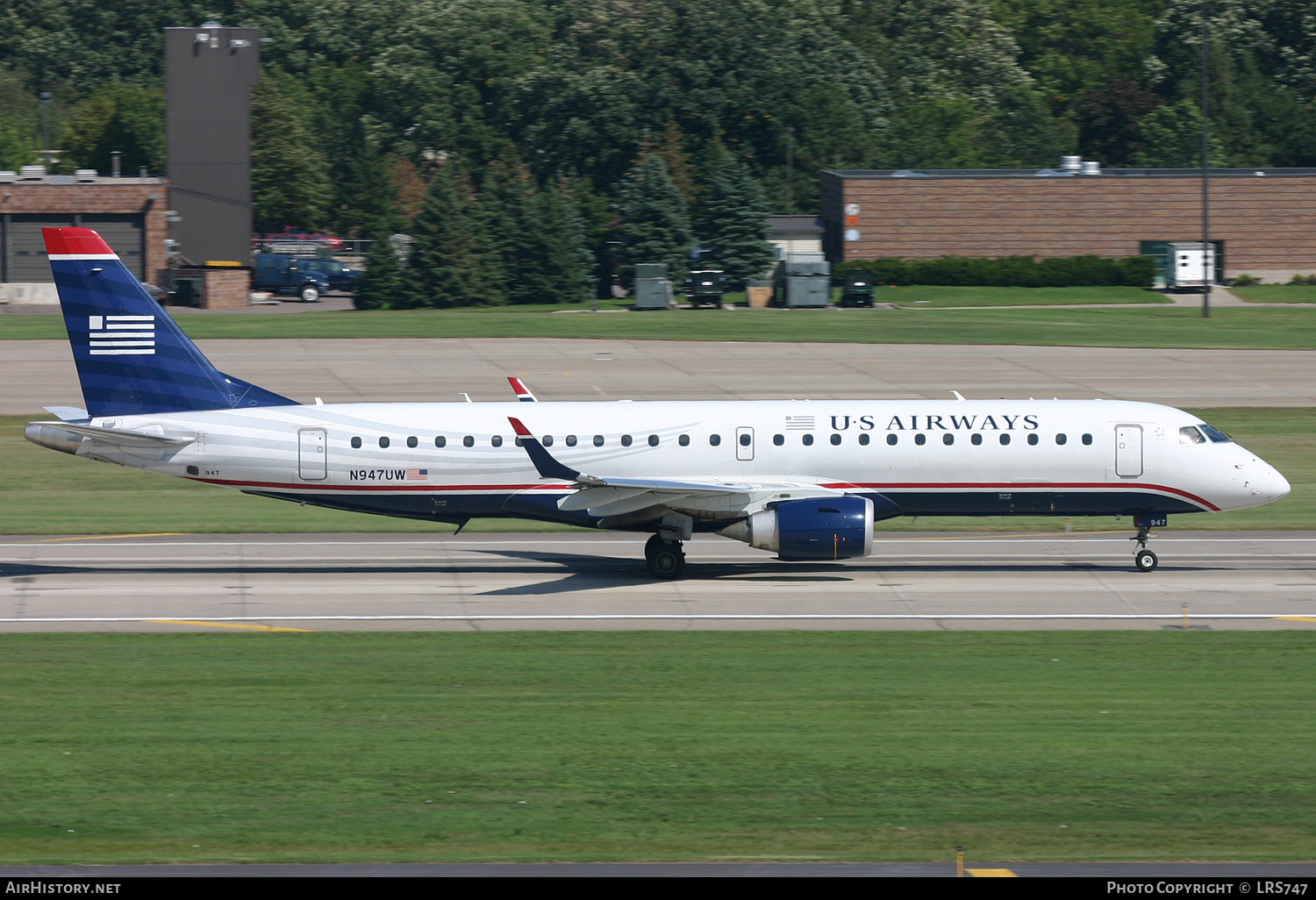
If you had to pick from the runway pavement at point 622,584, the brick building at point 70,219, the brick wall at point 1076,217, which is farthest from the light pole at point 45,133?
the runway pavement at point 622,584

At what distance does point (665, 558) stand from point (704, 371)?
32230 millimetres

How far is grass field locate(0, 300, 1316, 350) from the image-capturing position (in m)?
73.9

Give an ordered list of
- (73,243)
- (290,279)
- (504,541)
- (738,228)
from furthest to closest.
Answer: (290,279) → (738,228) → (504,541) → (73,243)

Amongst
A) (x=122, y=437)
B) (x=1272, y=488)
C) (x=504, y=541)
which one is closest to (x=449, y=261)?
(x=504, y=541)

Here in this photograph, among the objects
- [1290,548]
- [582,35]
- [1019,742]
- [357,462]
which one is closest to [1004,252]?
[582,35]

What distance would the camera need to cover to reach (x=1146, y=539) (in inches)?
1246

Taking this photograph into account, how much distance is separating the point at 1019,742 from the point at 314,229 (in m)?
111

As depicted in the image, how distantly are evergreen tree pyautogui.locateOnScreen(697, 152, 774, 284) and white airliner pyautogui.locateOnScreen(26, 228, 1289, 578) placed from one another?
6580cm

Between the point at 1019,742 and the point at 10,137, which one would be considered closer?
the point at 1019,742

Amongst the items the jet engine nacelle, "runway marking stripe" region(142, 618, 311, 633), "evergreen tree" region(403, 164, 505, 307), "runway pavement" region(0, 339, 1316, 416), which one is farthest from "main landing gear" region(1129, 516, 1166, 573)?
"evergreen tree" region(403, 164, 505, 307)

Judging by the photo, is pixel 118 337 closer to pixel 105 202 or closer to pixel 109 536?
pixel 109 536

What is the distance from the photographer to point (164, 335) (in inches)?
1241

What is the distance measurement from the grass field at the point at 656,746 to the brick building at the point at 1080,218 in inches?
3018
